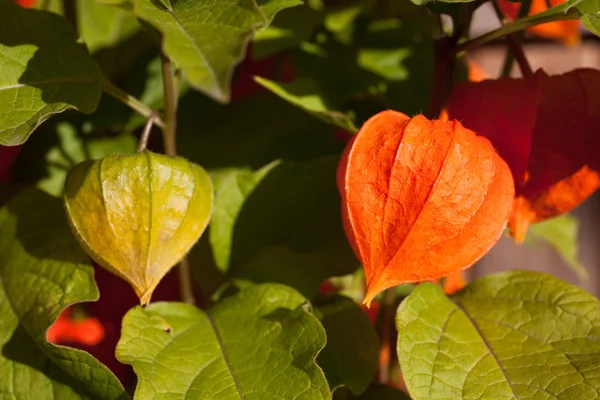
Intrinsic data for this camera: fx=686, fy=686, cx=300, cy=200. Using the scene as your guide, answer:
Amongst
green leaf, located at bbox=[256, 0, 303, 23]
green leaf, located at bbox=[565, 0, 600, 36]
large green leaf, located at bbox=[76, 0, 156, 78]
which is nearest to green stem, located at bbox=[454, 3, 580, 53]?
green leaf, located at bbox=[565, 0, 600, 36]

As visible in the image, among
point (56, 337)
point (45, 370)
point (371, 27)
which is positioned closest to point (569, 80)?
point (371, 27)

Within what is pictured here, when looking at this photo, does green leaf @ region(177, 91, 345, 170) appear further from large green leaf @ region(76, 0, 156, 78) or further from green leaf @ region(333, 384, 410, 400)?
green leaf @ region(333, 384, 410, 400)

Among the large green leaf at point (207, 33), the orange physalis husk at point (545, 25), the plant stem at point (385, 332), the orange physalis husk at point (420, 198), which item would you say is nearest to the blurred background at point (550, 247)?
the orange physalis husk at point (545, 25)

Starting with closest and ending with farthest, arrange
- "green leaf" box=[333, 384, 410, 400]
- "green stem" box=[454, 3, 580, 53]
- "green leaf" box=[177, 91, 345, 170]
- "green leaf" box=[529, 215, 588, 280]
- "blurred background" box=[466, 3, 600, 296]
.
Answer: "green stem" box=[454, 3, 580, 53] < "green leaf" box=[333, 384, 410, 400] < "green leaf" box=[177, 91, 345, 170] < "green leaf" box=[529, 215, 588, 280] < "blurred background" box=[466, 3, 600, 296]

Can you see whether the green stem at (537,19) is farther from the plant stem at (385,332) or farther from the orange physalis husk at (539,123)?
the plant stem at (385,332)

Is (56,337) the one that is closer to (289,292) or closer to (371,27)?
(289,292)

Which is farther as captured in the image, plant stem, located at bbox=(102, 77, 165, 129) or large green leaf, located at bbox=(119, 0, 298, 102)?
plant stem, located at bbox=(102, 77, 165, 129)

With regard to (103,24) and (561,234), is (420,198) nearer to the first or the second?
(103,24)
